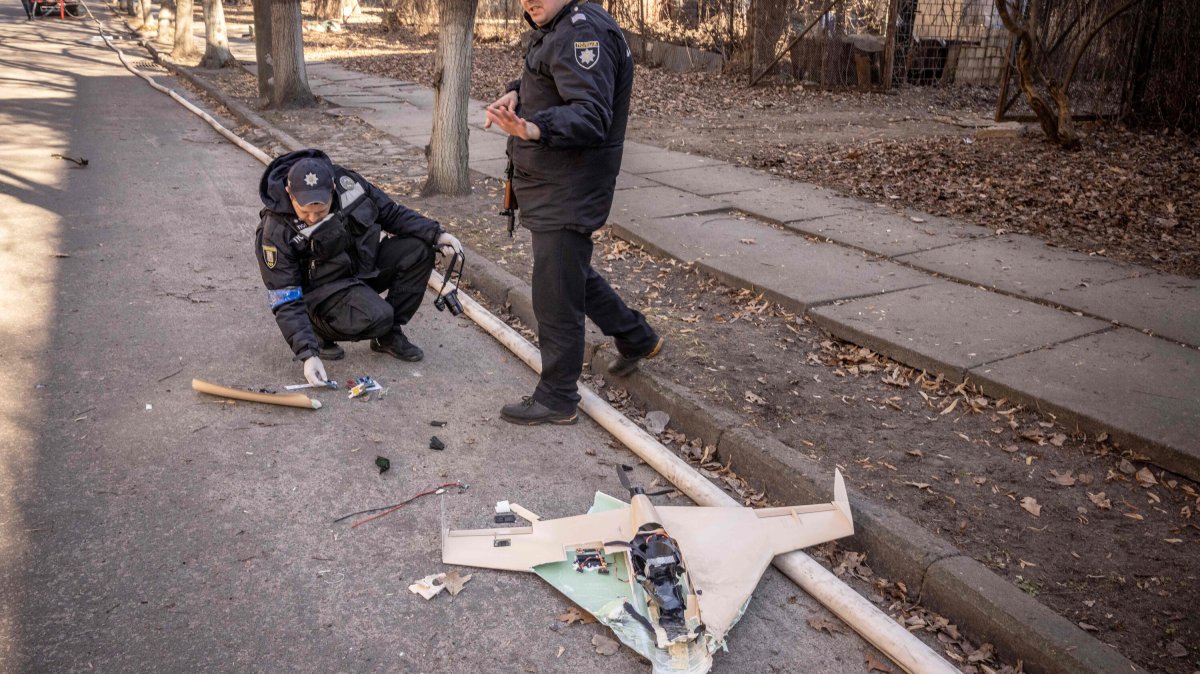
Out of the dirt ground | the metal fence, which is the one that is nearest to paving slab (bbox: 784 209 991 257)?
the dirt ground

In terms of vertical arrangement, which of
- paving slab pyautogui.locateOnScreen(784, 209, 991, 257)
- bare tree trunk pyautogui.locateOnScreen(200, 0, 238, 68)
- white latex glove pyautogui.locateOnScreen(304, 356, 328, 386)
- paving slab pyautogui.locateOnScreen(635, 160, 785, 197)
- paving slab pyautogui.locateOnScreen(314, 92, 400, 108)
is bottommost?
white latex glove pyautogui.locateOnScreen(304, 356, 328, 386)

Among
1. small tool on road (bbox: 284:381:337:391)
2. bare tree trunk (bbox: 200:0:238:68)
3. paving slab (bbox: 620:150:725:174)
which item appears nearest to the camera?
small tool on road (bbox: 284:381:337:391)

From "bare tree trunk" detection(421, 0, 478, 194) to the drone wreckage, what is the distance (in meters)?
5.53

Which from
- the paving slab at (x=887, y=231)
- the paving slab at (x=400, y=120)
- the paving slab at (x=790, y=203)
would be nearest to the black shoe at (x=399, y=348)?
the paving slab at (x=887, y=231)

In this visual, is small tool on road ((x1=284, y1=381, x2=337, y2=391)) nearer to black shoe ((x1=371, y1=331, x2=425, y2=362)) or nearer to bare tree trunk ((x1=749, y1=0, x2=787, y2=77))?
black shoe ((x1=371, y1=331, x2=425, y2=362))

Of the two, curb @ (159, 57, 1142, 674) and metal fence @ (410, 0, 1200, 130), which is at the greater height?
metal fence @ (410, 0, 1200, 130)

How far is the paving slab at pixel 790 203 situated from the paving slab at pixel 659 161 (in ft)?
4.59

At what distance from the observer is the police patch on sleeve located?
3.80 metres

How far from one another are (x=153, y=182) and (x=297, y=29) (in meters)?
5.38

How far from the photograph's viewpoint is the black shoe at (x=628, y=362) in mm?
4926

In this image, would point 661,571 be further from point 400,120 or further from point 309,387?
point 400,120

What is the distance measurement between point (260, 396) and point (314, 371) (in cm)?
30

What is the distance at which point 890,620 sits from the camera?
10.1ft

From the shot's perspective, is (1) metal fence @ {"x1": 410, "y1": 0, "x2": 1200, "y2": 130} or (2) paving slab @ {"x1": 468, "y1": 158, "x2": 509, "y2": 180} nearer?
(2) paving slab @ {"x1": 468, "y1": 158, "x2": 509, "y2": 180}
